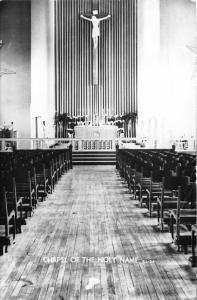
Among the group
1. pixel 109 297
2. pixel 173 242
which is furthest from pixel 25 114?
pixel 109 297

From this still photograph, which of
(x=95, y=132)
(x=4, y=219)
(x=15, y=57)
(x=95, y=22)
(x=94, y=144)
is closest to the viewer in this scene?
(x=4, y=219)

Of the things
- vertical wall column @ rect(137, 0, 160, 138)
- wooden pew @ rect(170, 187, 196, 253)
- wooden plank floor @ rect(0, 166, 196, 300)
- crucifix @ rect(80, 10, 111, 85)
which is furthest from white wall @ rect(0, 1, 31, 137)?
wooden pew @ rect(170, 187, 196, 253)

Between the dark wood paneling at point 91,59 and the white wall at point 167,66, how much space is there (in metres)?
0.96

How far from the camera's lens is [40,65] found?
2192 cm

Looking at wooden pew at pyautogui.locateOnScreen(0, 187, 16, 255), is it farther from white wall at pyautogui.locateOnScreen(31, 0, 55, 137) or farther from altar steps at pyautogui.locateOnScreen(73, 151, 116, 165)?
white wall at pyautogui.locateOnScreen(31, 0, 55, 137)

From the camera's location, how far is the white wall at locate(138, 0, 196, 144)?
2159 centimetres

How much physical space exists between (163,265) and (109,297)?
0.92 m

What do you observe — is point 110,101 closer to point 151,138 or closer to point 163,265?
point 151,138

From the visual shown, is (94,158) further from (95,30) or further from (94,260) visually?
(94,260)

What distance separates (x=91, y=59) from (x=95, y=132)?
18.4ft

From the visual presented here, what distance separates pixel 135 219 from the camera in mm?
6227

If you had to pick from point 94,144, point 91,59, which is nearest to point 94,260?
point 94,144

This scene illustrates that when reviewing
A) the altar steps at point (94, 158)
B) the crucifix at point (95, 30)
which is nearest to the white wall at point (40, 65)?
the crucifix at point (95, 30)

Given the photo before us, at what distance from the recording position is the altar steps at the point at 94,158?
16422 mm
